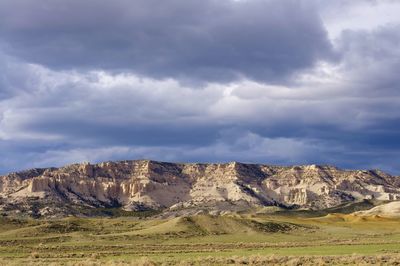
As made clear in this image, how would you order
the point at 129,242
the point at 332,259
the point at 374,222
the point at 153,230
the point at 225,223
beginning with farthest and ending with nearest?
the point at 374,222 < the point at 225,223 < the point at 153,230 < the point at 129,242 < the point at 332,259

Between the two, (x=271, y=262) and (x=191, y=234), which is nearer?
(x=271, y=262)

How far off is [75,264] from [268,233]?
3170 inches

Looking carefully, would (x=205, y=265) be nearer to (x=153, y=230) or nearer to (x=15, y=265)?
(x=15, y=265)

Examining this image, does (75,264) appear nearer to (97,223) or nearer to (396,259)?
(396,259)

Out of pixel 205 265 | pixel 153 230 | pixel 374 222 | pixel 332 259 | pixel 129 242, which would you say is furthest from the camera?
pixel 374 222

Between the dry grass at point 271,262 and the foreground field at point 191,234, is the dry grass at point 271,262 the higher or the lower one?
the higher one

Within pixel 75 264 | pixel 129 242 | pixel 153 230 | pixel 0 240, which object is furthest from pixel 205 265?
pixel 153 230

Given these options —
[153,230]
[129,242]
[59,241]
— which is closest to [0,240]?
[59,241]

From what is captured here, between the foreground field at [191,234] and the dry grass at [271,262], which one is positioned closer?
the dry grass at [271,262]

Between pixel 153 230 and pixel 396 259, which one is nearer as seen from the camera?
pixel 396 259

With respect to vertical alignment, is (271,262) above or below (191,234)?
above

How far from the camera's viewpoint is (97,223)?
14025 cm

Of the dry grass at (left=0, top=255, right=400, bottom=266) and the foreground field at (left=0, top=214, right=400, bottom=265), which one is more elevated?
the dry grass at (left=0, top=255, right=400, bottom=266)

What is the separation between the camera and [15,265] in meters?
50.7
